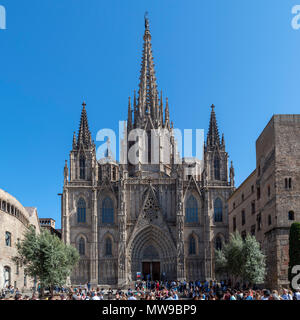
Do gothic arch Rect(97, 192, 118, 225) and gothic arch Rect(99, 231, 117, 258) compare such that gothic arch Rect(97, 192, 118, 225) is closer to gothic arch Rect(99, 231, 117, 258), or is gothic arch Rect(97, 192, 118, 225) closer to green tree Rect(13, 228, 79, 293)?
gothic arch Rect(99, 231, 117, 258)

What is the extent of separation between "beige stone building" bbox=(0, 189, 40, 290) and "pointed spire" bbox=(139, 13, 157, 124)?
27.4 meters

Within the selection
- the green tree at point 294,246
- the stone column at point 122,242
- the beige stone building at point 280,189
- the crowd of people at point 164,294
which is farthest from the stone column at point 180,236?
the green tree at point 294,246

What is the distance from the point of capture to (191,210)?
205 ft

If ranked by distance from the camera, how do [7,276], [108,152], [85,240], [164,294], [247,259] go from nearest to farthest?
[164,294] < [247,259] < [7,276] < [85,240] < [108,152]

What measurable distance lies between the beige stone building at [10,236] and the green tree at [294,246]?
74.0 ft

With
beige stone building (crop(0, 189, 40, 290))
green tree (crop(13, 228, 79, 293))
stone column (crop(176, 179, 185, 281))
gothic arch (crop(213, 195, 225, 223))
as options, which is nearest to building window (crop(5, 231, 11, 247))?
beige stone building (crop(0, 189, 40, 290))

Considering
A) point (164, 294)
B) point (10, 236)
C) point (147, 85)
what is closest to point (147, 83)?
point (147, 85)

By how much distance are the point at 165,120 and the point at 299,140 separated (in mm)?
38563

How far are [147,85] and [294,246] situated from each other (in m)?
45.6

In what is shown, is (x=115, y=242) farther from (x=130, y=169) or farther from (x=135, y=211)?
(x=130, y=169)

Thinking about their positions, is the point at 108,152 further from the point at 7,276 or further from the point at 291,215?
the point at 291,215

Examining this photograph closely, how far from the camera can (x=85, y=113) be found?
66.5 m
